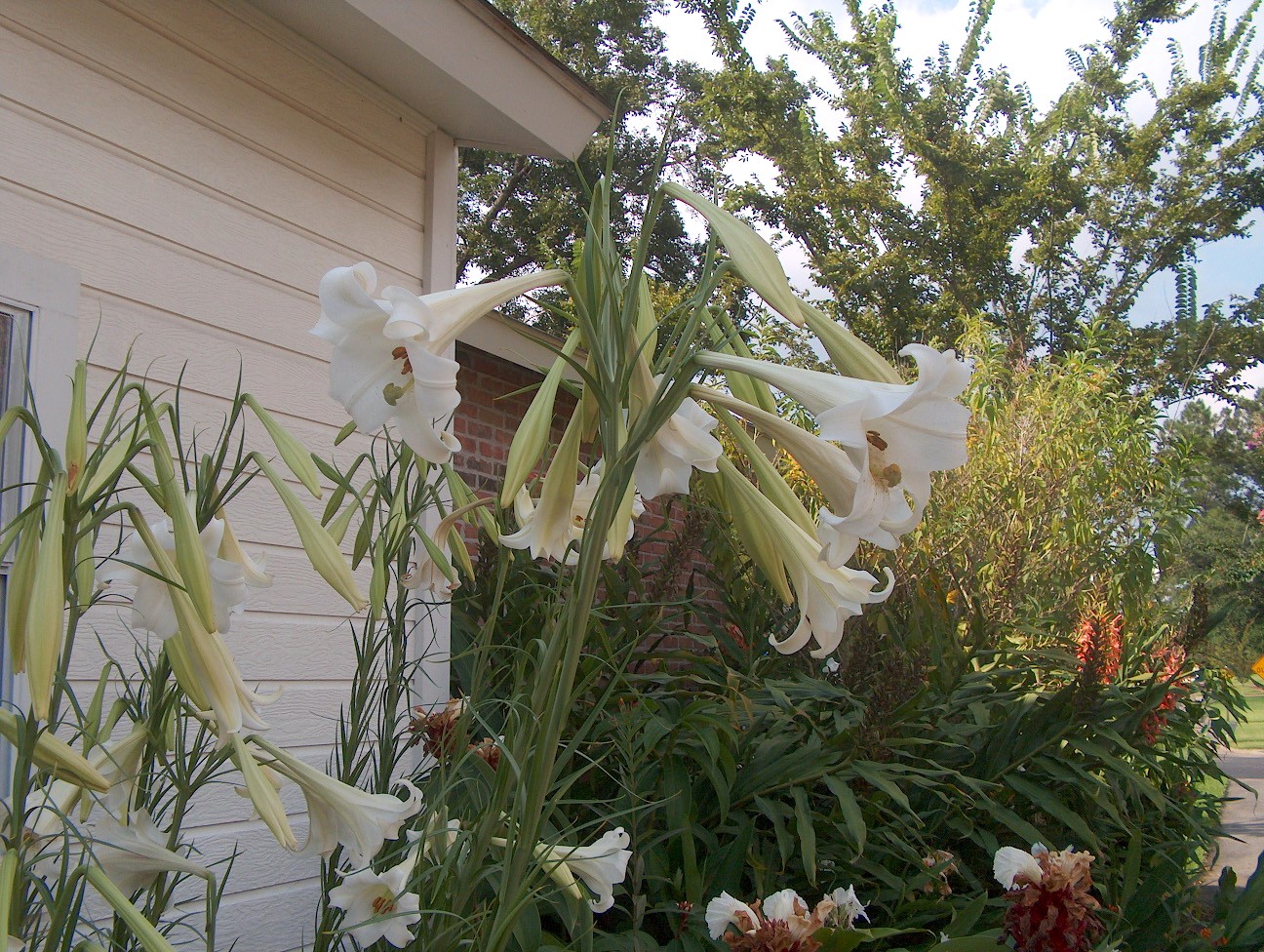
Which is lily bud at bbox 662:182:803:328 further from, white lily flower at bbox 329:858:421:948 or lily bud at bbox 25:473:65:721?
white lily flower at bbox 329:858:421:948

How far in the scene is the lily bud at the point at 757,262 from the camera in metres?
0.79

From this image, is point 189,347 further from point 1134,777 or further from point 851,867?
point 1134,777

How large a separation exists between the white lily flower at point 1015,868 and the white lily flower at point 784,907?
0.52 meters

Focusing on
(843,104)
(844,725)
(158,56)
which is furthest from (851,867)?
(843,104)

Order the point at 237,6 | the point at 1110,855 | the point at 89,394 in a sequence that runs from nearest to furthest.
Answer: the point at 89,394
the point at 237,6
the point at 1110,855

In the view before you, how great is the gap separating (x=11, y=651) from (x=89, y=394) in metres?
1.51

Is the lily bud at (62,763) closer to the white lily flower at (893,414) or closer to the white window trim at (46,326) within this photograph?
the white lily flower at (893,414)

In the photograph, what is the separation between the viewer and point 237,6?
7.96 ft

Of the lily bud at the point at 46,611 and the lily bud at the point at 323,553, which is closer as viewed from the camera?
the lily bud at the point at 46,611

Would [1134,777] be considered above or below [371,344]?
below

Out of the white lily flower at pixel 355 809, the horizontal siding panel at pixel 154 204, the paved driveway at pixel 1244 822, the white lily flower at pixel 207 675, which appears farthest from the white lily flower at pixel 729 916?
the paved driveway at pixel 1244 822

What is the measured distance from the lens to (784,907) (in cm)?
195

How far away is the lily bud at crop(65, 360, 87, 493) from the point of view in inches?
32.0

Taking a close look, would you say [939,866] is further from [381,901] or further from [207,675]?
[207,675]
